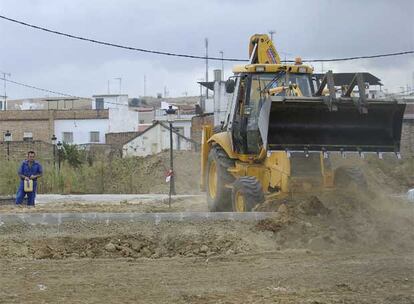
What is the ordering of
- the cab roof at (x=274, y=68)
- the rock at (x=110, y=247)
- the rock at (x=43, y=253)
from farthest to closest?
the cab roof at (x=274, y=68) < the rock at (x=110, y=247) < the rock at (x=43, y=253)

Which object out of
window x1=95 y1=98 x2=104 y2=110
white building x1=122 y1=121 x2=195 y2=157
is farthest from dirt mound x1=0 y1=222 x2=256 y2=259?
window x1=95 y1=98 x2=104 y2=110

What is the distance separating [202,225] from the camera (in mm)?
9312

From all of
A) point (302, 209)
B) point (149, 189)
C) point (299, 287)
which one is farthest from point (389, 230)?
point (149, 189)

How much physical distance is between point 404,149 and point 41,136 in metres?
42.9

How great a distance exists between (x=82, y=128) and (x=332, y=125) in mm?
56740

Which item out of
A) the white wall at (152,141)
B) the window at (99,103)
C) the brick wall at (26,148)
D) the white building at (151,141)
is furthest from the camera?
the window at (99,103)

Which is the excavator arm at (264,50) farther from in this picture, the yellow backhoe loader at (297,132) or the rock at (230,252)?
the rock at (230,252)

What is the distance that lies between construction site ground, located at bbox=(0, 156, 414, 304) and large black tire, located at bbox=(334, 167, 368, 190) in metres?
0.17

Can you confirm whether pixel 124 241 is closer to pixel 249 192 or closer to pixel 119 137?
pixel 249 192

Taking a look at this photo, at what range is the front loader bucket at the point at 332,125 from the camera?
10.2 m

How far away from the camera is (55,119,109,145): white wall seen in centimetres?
6425

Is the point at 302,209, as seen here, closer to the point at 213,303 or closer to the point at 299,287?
the point at 299,287

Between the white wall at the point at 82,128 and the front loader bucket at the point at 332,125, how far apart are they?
2172 inches

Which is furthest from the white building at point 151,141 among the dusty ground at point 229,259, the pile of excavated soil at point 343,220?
the dusty ground at point 229,259
